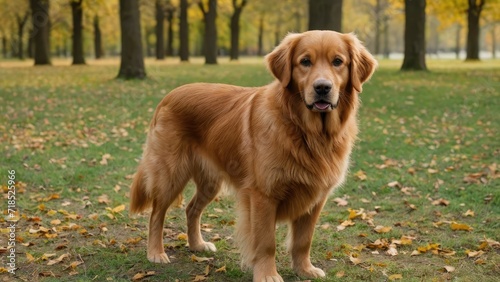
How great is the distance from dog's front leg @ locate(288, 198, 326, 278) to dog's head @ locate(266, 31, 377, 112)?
104 cm

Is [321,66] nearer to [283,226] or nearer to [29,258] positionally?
[283,226]

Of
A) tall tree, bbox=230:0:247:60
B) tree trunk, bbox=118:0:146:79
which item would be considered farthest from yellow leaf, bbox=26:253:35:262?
tall tree, bbox=230:0:247:60

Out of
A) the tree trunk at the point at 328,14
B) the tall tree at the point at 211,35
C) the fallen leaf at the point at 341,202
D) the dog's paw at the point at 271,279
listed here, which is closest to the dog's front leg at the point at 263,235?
the dog's paw at the point at 271,279

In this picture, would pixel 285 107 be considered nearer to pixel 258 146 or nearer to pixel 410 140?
pixel 258 146

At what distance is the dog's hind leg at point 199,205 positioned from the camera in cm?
478

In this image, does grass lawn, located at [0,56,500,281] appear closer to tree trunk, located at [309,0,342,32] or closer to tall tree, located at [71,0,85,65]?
tree trunk, located at [309,0,342,32]

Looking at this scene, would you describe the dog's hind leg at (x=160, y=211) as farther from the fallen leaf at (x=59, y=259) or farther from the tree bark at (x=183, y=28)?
the tree bark at (x=183, y=28)

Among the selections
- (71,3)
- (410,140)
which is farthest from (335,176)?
(71,3)

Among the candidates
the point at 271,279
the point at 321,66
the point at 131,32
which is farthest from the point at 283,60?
the point at 131,32

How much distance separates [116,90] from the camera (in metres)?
14.9

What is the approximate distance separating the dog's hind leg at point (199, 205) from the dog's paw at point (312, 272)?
932 millimetres

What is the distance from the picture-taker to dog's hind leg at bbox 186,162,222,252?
4777mm

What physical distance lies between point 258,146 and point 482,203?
135 inches

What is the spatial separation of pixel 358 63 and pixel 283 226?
228 centimetres
